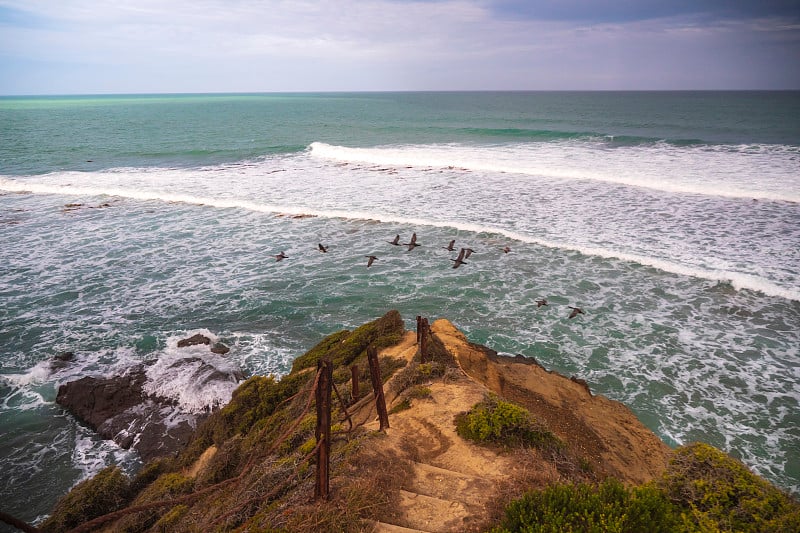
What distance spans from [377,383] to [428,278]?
1098 centimetres

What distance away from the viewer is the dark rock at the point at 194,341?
1255 centimetres

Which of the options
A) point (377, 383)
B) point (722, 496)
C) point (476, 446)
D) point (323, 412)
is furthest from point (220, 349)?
point (722, 496)

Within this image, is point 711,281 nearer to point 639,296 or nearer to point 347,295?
point 639,296

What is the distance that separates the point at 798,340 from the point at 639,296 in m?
4.13

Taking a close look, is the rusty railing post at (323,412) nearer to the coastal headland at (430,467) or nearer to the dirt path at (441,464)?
the coastal headland at (430,467)

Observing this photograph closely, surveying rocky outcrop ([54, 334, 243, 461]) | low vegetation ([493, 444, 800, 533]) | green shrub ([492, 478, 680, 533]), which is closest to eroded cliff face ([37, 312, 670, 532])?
green shrub ([492, 478, 680, 533])

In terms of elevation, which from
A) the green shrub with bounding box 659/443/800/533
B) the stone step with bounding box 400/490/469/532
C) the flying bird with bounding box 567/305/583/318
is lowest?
the flying bird with bounding box 567/305/583/318

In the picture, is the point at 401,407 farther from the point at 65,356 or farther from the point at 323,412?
the point at 65,356

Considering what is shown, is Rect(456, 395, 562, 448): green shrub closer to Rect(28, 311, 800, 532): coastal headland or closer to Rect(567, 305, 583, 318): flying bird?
Rect(28, 311, 800, 532): coastal headland

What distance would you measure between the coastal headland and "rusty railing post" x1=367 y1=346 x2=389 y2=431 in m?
0.07

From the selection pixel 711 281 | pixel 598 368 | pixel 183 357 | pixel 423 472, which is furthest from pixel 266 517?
pixel 711 281

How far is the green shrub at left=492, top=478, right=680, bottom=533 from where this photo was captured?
415 cm

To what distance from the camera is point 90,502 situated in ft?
23.8

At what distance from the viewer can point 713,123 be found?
6084 cm
